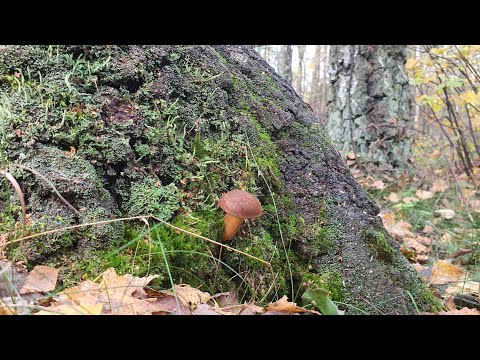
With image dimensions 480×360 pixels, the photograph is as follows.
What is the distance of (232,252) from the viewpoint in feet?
5.95

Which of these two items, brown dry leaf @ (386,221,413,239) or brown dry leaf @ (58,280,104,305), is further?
brown dry leaf @ (386,221,413,239)

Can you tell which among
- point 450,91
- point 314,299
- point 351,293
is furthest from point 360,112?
point 314,299

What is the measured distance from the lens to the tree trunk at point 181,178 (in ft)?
5.18

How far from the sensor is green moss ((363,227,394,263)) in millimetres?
2125

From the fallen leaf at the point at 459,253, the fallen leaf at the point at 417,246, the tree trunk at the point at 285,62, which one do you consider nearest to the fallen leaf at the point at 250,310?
the fallen leaf at the point at 459,253

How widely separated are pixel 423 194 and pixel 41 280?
15.5ft

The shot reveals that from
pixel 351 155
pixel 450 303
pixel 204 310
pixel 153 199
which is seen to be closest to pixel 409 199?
pixel 351 155

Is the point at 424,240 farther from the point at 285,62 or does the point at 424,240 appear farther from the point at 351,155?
the point at 285,62

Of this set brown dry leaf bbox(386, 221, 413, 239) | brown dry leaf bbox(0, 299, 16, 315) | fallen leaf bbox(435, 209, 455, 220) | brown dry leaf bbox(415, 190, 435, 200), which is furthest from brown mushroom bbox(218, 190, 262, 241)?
brown dry leaf bbox(415, 190, 435, 200)

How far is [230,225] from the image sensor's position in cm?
179

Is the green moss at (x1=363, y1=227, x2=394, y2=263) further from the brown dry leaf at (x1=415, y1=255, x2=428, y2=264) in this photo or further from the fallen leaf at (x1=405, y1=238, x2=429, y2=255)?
the fallen leaf at (x1=405, y1=238, x2=429, y2=255)

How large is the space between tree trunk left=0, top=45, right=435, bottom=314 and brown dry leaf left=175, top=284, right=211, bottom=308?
9cm

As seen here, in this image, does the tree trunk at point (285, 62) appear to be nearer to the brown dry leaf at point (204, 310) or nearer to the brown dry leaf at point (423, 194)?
the brown dry leaf at point (423, 194)
